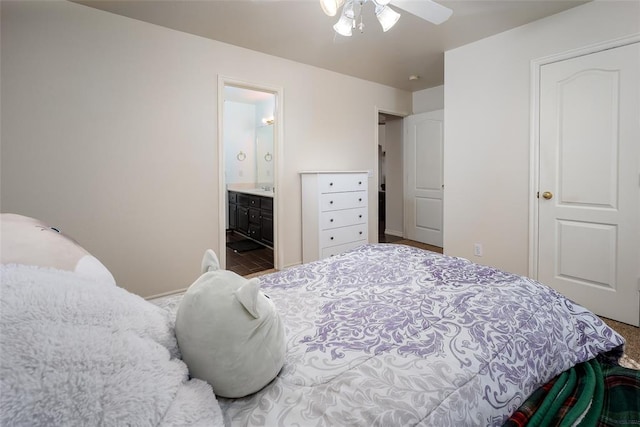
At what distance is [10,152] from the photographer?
231 centimetres

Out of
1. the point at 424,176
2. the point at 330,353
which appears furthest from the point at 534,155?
the point at 330,353

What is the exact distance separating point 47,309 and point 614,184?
330 centimetres

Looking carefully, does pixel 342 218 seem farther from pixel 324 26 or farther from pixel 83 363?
pixel 83 363

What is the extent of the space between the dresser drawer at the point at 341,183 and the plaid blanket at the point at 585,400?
2788 mm

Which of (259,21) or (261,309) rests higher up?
(259,21)

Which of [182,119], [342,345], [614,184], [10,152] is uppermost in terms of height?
[182,119]

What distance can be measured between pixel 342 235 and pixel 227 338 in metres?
3.16

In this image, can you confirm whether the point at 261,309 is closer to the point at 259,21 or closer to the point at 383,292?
the point at 383,292

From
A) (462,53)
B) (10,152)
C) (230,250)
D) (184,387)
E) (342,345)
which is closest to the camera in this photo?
(184,387)

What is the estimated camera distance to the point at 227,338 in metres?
0.76

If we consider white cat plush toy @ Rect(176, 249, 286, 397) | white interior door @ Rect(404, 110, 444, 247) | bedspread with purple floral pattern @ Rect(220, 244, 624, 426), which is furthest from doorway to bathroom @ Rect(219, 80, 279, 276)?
white cat plush toy @ Rect(176, 249, 286, 397)

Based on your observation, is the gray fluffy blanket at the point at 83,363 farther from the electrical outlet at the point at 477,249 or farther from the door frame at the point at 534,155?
the electrical outlet at the point at 477,249

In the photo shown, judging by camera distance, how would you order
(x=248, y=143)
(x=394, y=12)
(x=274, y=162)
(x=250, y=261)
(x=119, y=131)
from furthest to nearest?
(x=248, y=143) → (x=250, y=261) → (x=274, y=162) → (x=119, y=131) → (x=394, y=12)

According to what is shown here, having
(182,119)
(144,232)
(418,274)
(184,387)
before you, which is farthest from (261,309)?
(182,119)
